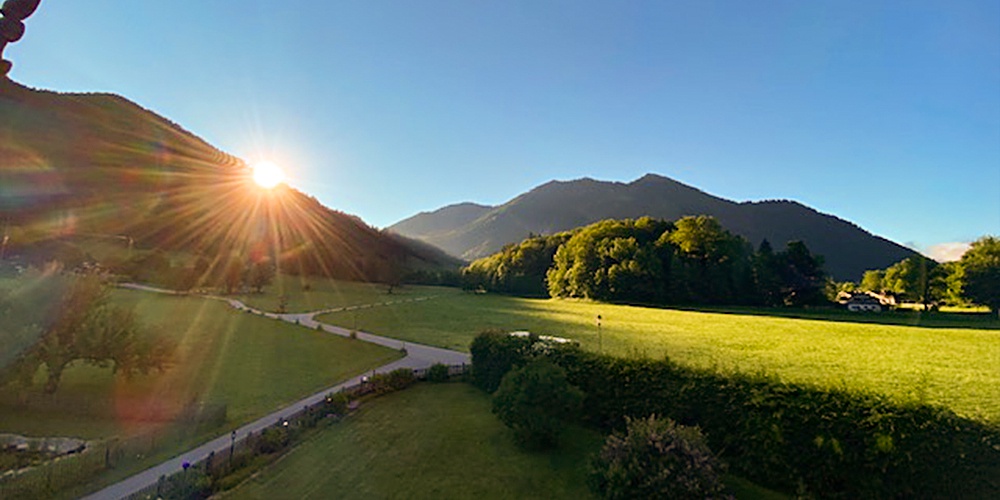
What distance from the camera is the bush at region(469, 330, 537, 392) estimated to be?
19.9 metres

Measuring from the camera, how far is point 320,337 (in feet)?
109

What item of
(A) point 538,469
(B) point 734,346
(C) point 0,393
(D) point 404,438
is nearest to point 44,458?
(C) point 0,393

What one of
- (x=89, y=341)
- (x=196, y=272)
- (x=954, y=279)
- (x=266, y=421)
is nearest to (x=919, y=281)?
(x=954, y=279)

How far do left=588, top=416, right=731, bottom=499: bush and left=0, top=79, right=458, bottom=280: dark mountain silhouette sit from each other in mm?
85362

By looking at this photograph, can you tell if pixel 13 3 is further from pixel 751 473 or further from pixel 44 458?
pixel 751 473

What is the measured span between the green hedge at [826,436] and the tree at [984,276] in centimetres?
6974

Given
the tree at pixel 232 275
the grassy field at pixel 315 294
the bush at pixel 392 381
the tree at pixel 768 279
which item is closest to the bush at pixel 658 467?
the bush at pixel 392 381

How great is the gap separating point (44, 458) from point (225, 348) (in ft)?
52.7

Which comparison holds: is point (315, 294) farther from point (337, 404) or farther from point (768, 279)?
point (768, 279)

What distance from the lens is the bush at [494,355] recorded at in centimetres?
1991

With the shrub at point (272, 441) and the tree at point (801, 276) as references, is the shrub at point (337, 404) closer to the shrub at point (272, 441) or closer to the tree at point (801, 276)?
the shrub at point (272, 441)

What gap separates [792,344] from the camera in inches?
1043

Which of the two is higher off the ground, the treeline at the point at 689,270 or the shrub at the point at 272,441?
the treeline at the point at 689,270

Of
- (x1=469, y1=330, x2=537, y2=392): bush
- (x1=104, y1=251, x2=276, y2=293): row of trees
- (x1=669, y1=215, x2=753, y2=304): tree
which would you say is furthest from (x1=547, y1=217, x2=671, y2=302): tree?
(x1=469, y1=330, x2=537, y2=392): bush
